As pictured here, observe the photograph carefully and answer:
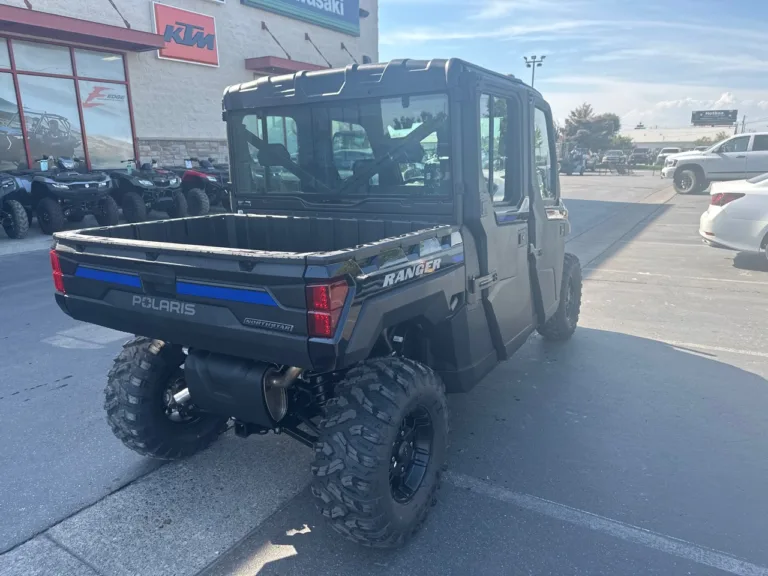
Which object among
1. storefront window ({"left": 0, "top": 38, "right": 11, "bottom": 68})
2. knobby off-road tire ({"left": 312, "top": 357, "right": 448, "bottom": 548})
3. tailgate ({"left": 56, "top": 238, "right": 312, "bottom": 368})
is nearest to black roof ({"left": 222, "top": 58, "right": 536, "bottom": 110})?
tailgate ({"left": 56, "top": 238, "right": 312, "bottom": 368})

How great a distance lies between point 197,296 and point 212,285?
12cm

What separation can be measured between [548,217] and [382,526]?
2774 millimetres

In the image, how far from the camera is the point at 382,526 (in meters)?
2.55

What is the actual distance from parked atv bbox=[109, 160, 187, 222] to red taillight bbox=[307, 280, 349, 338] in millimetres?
11221

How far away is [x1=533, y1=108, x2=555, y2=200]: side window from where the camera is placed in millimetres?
4116

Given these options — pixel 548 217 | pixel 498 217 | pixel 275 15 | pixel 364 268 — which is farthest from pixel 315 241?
pixel 275 15

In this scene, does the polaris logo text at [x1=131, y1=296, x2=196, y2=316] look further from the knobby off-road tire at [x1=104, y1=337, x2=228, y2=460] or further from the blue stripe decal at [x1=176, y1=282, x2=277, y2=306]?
the knobby off-road tire at [x1=104, y1=337, x2=228, y2=460]

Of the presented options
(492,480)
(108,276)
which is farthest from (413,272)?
(108,276)

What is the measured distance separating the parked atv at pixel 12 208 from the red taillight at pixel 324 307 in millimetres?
11237

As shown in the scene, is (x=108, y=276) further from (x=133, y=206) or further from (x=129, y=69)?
(x=129, y=69)

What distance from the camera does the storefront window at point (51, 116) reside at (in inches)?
573

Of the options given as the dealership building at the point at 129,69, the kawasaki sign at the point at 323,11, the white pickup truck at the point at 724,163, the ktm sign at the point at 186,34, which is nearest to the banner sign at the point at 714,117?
the white pickup truck at the point at 724,163

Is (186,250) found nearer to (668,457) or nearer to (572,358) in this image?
(668,457)

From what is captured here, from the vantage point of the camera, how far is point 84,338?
18.8 ft
